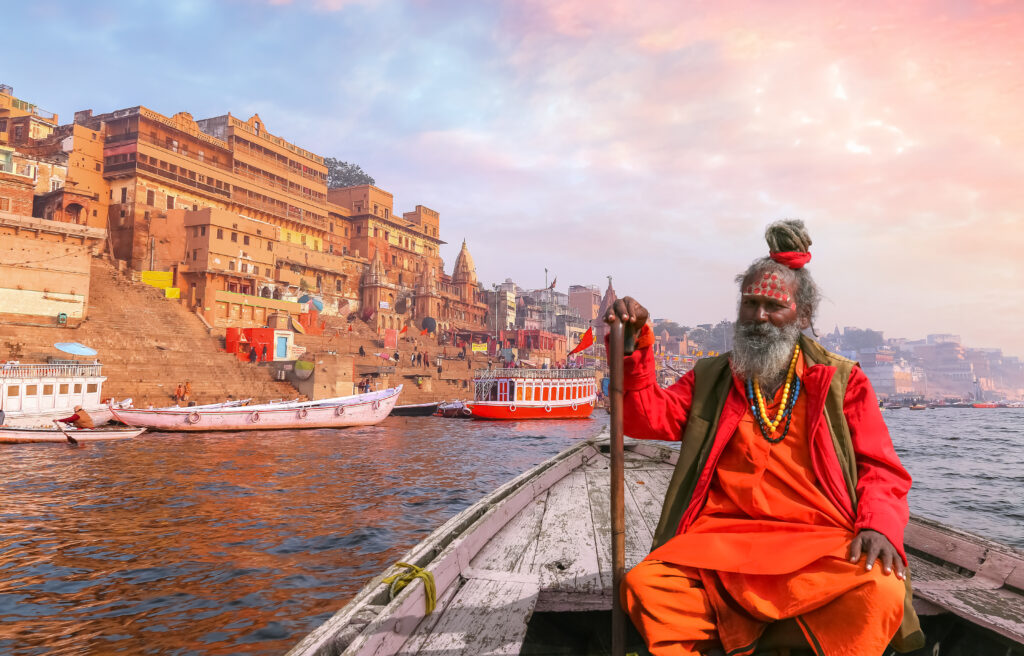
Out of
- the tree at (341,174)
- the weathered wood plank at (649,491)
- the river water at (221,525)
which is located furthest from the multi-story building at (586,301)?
the weathered wood plank at (649,491)

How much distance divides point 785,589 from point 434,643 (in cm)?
151

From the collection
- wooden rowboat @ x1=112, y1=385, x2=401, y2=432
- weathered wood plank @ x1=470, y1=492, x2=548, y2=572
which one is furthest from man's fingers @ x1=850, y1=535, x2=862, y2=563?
wooden rowboat @ x1=112, y1=385, x2=401, y2=432

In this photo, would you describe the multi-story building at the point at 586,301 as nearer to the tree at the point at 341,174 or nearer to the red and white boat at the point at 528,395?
the tree at the point at 341,174

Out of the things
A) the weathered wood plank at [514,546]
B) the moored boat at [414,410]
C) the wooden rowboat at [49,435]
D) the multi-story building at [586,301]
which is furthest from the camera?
the multi-story building at [586,301]

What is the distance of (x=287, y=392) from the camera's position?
112 ft

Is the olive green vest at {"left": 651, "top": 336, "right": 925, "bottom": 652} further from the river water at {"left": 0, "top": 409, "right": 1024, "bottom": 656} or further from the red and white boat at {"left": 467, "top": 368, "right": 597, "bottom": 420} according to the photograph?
the red and white boat at {"left": 467, "top": 368, "right": 597, "bottom": 420}

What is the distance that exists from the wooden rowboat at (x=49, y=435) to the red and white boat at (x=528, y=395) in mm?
20214

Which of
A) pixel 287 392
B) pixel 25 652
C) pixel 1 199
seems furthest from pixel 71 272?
pixel 25 652

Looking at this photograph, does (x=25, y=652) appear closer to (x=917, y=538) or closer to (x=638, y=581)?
(x=638, y=581)

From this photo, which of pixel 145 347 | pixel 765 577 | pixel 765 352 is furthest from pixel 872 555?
pixel 145 347

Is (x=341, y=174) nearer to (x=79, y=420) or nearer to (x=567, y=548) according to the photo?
(x=79, y=420)

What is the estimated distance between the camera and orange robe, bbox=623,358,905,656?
2121mm

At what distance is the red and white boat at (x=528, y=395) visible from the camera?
37.1 m

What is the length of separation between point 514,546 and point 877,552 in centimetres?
265
